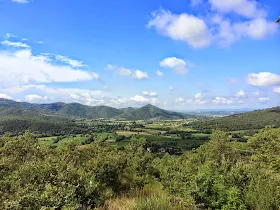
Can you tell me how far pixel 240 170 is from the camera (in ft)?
34.2

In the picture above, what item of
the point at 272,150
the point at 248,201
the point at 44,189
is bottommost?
the point at 272,150

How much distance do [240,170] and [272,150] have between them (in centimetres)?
2385

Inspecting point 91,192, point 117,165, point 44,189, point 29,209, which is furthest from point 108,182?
point 29,209

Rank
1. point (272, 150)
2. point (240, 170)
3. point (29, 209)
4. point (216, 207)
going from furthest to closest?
point (272, 150) → point (240, 170) → point (216, 207) → point (29, 209)

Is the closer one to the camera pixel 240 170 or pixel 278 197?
pixel 278 197

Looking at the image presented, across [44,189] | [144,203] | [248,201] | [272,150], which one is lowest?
[272,150]

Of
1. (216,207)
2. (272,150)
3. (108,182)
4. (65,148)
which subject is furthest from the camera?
(272,150)

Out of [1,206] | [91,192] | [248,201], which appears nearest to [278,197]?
[248,201]

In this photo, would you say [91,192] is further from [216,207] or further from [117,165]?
[117,165]

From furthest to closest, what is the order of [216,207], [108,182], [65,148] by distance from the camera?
[65,148] → [108,182] → [216,207]

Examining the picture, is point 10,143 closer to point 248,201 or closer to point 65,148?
point 65,148

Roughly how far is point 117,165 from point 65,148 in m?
3.47

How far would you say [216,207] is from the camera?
7711mm

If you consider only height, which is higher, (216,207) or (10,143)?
(10,143)
